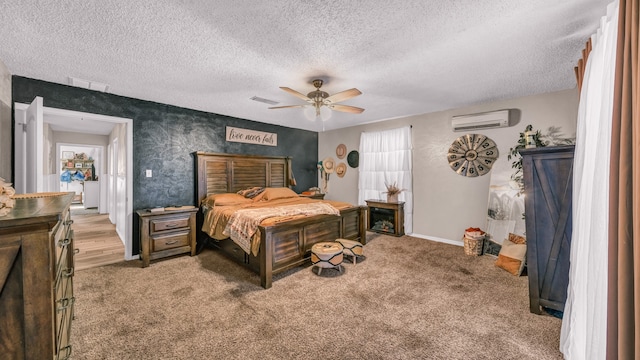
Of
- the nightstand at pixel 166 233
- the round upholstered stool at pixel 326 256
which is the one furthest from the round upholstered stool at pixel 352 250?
the nightstand at pixel 166 233

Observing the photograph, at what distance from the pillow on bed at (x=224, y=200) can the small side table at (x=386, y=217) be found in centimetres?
250

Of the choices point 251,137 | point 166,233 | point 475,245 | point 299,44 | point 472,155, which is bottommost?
point 475,245

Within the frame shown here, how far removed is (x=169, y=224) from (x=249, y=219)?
57.1 inches

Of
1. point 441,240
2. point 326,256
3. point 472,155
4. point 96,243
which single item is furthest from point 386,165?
point 96,243

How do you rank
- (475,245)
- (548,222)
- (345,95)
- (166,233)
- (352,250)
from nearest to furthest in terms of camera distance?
(548,222), (345,95), (352,250), (166,233), (475,245)

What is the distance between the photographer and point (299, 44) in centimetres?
217

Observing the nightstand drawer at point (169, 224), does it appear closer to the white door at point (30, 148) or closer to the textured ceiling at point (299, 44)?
the white door at point (30, 148)

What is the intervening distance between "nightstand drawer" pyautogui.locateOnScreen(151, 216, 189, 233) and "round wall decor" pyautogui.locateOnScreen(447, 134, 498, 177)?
175 inches

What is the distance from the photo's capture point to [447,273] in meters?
3.04

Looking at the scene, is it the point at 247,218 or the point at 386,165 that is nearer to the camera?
the point at 247,218

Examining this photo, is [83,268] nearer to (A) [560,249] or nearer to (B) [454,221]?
(A) [560,249]

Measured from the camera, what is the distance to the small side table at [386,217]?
475 cm

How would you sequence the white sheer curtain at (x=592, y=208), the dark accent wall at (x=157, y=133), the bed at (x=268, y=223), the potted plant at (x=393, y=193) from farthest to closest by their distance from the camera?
the potted plant at (x=393, y=193), the dark accent wall at (x=157, y=133), the bed at (x=268, y=223), the white sheer curtain at (x=592, y=208)

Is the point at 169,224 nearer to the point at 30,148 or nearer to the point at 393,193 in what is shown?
the point at 30,148
